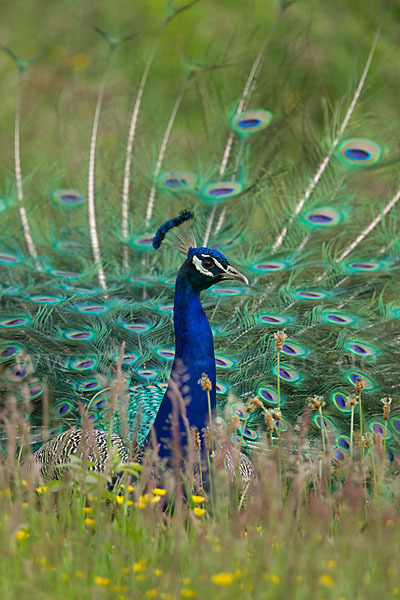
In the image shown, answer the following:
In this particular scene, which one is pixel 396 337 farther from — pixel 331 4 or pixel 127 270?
pixel 331 4

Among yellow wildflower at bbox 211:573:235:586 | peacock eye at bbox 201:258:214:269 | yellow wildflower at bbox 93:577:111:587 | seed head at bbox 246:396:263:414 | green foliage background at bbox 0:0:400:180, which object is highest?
green foliage background at bbox 0:0:400:180

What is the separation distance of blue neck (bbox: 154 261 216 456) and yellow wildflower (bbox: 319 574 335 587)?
1294mm

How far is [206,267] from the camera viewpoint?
3.09m

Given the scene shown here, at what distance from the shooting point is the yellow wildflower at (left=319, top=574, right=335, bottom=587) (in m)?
1.59

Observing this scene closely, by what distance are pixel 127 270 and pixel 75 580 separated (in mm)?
2657

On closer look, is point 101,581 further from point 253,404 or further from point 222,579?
point 253,404

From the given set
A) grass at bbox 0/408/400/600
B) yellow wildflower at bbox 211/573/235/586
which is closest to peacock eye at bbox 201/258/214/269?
grass at bbox 0/408/400/600

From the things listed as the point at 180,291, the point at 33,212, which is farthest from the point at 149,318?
the point at 33,212

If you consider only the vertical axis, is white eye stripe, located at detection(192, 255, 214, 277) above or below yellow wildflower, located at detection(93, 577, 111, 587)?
above

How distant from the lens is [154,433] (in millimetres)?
2988

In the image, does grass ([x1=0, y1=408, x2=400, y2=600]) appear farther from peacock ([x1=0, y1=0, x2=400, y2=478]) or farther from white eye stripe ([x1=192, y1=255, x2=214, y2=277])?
white eye stripe ([x1=192, y1=255, x2=214, y2=277])

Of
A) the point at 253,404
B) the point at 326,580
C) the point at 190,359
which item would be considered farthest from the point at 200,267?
the point at 326,580

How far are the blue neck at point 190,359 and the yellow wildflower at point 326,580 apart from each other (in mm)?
1294

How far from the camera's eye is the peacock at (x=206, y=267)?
3.49 m
